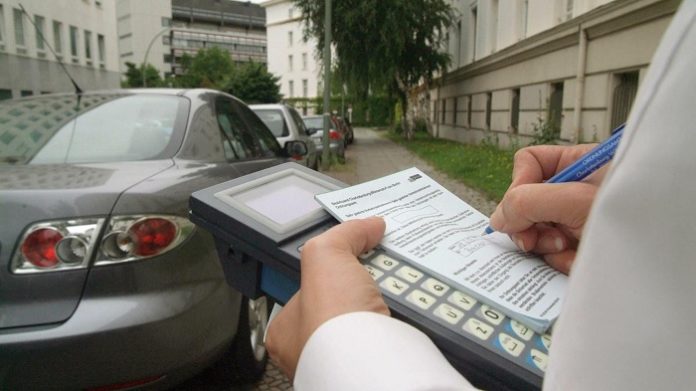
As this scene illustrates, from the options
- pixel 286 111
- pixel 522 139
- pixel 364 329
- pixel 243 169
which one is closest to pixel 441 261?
pixel 364 329

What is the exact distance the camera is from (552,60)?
12.4 metres

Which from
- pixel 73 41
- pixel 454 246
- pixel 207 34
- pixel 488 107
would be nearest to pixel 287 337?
pixel 454 246

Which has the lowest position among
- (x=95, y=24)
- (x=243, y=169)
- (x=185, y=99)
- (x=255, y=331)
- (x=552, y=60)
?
(x=255, y=331)

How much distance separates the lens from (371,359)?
664mm

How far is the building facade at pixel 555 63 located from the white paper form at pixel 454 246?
5071mm

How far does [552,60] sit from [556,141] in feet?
7.17

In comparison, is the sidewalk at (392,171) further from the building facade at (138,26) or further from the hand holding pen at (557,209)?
the building facade at (138,26)

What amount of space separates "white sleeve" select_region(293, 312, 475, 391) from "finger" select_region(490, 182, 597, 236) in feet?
1.14

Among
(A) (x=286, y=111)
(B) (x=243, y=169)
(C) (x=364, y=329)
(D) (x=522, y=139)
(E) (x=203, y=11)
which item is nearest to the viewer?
(C) (x=364, y=329)

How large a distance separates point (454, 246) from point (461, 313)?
195mm

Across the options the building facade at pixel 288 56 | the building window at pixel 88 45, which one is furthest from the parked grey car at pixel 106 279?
the building facade at pixel 288 56

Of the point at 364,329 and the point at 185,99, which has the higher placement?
the point at 185,99

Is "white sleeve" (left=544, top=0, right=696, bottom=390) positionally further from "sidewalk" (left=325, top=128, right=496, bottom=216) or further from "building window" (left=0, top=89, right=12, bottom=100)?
"building window" (left=0, top=89, right=12, bottom=100)

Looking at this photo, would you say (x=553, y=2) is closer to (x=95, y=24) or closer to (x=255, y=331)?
(x=255, y=331)
